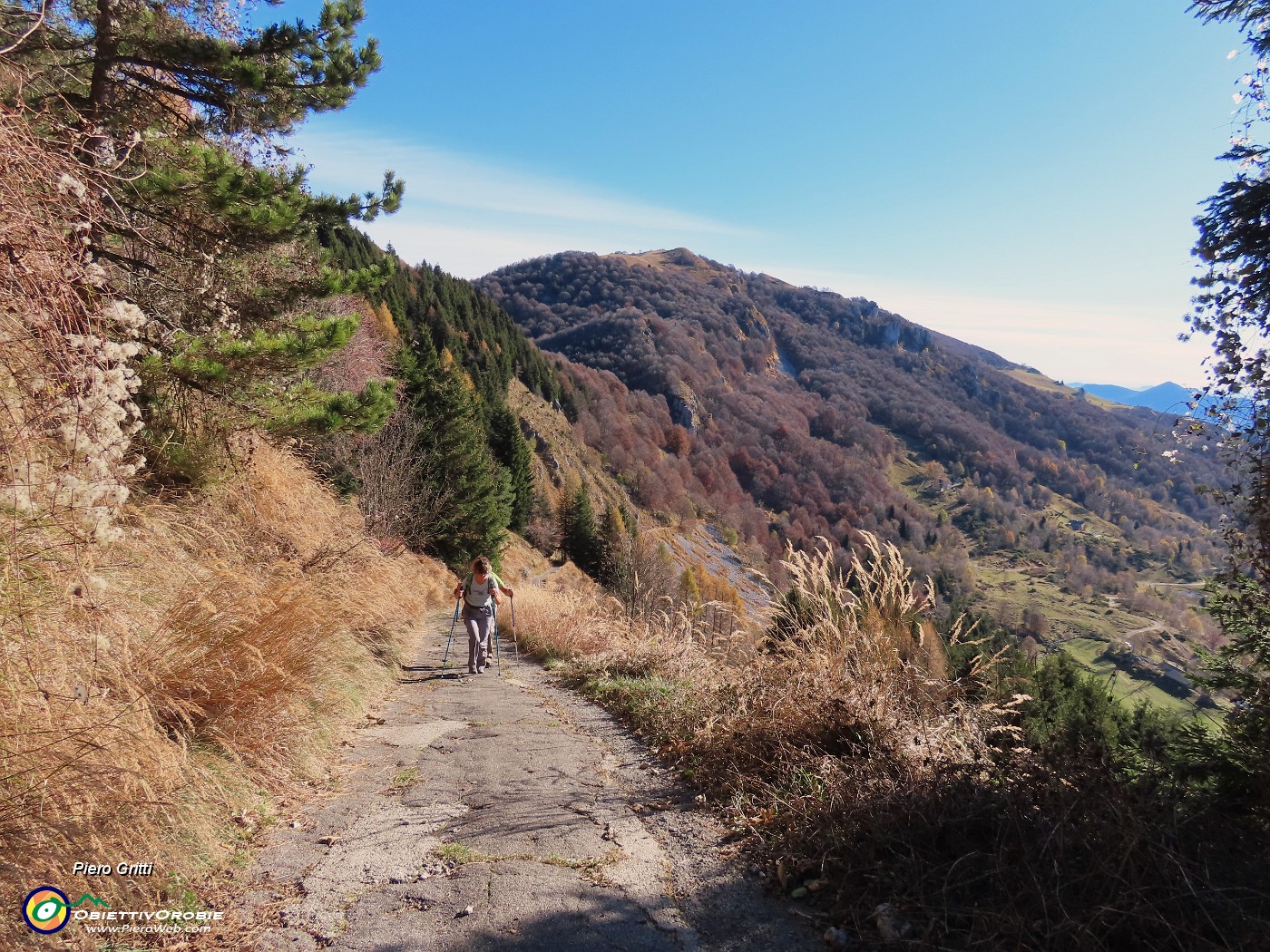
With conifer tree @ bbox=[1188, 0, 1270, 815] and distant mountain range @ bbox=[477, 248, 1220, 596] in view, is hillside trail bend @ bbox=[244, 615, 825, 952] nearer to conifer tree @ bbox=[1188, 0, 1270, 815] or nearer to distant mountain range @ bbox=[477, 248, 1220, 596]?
conifer tree @ bbox=[1188, 0, 1270, 815]

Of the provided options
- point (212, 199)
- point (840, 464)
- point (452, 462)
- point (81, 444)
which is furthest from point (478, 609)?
point (840, 464)

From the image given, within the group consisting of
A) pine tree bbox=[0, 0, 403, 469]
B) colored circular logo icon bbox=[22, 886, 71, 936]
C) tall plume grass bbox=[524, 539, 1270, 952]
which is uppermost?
pine tree bbox=[0, 0, 403, 469]

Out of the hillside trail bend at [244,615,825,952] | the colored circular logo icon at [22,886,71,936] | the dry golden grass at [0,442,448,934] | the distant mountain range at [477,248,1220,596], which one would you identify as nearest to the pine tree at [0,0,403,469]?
the dry golden grass at [0,442,448,934]

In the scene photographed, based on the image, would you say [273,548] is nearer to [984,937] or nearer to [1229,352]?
[984,937]

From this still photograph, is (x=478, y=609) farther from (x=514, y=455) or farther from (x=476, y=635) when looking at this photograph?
(x=514, y=455)

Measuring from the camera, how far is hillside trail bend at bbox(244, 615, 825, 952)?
2.60 metres

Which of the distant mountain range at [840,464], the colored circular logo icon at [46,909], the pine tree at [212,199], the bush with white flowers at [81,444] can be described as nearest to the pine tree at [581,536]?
the distant mountain range at [840,464]

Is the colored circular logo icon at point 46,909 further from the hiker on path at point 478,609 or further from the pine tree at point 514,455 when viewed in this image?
the pine tree at point 514,455

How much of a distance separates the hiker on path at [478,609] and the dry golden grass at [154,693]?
9.63 ft

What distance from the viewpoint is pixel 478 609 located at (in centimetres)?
928

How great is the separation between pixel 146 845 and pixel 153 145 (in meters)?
6.32

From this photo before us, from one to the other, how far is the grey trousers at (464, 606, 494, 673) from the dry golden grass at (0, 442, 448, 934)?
2.90 m

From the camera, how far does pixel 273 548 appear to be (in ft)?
22.7

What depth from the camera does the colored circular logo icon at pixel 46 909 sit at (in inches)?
79.7
